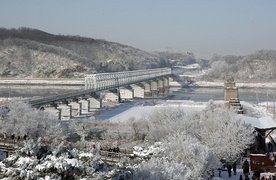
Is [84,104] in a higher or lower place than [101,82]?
lower

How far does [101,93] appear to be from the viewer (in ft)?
205

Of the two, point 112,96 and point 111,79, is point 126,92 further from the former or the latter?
point 112,96

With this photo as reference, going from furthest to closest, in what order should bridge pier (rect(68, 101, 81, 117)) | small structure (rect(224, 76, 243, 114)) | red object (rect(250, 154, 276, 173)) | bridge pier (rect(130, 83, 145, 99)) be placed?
bridge pier (rect(130, 83, 145, 99)) → bridge pier (rect(68, 101, 81, 117)) → small structure (rect(224, 76, 243, 114)) → red object (rect(250, 154, 276, 173))

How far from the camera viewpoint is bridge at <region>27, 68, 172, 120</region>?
4291 cm

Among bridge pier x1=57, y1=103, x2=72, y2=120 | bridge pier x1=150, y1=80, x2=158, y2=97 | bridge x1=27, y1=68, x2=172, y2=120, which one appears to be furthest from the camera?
bridge pier x1=150, y1=80, x2=158, y2=97

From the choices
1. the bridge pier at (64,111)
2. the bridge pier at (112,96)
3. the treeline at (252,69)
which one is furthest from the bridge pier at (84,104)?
the treeline at (252,69)

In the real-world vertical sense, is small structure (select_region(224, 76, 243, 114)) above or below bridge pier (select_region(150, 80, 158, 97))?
above

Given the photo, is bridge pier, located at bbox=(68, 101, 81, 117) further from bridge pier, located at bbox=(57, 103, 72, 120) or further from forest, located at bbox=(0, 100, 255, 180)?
forest, located at bbox=(0, 100, 255, 180)

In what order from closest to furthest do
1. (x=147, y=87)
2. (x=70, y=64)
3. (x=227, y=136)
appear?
(x=227, y=136) < (x=147, y=87) < (x=70, y=64)

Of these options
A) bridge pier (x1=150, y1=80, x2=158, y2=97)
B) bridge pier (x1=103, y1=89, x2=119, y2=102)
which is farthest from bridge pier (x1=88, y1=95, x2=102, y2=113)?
bridge pier (x1=150, y1=80, x2=158, y2=97)

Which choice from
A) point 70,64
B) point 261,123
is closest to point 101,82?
point 261,123

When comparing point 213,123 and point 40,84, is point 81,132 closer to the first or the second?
point 213,123

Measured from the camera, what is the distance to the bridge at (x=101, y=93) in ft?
141

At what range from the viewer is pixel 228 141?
2059 cm
